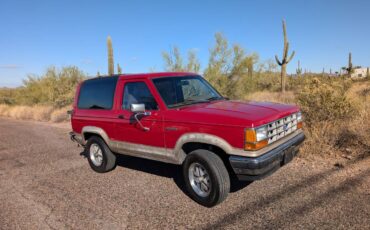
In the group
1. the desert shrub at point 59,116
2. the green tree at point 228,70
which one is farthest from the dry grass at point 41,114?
the green tree at point 228,70

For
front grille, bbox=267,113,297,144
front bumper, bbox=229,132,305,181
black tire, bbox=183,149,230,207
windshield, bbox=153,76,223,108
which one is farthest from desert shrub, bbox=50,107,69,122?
front bumper, bbox=229,132,305,181

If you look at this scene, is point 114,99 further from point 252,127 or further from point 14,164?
point 14,164

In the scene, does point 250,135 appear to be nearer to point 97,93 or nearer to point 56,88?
point 97,93

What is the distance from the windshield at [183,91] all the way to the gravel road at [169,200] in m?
1.47

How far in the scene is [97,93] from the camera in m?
6.04

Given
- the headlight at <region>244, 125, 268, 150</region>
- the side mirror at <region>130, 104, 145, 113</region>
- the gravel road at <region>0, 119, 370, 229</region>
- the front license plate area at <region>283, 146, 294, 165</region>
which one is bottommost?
the gravel road at <region>0, 119, 370, 229</region>

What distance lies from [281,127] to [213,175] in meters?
1.25

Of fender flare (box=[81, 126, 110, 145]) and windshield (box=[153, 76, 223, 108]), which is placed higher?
windshield (box=[153, 76, 223, 108])

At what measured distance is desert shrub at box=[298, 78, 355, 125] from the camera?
732 cm

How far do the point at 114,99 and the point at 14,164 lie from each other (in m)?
3.62

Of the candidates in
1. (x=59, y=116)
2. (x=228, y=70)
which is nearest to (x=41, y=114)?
(x=59, y=116)

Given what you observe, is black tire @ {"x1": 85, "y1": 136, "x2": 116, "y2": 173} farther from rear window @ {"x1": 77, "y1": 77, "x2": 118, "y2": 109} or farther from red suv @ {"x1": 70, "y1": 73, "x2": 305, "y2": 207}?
rear window @ {"x1": 77, "y1": 77, "x2": 118, "y2": 109}

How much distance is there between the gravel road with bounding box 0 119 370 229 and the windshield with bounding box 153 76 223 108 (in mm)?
1474

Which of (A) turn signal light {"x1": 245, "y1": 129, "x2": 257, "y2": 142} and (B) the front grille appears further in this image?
(B) the front grille
